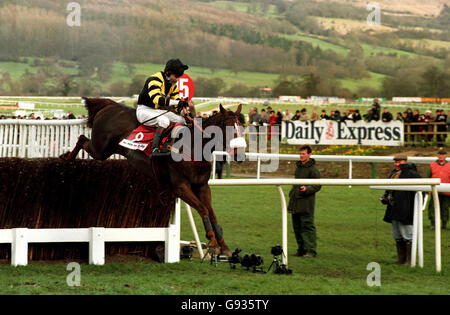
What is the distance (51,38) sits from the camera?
43.6 meters

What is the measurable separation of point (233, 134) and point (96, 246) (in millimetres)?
1899

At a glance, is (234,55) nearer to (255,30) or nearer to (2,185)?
(255,30)

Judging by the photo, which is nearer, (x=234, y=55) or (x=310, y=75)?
(x=310, y=75)

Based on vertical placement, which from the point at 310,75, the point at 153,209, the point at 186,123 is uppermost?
the point at 310,75

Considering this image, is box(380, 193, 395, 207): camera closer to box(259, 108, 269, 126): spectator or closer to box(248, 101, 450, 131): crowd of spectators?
box(248, 101, 450, 131): crowd of spectators

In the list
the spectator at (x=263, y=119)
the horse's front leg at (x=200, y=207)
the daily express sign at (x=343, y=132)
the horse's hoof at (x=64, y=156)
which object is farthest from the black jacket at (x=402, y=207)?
the spectator at (x=263, y=119)

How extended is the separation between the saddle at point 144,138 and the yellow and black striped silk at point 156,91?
0.27 meters

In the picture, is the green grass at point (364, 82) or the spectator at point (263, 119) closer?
the spectator at point (263, 119)

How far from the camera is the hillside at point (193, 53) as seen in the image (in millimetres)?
39031

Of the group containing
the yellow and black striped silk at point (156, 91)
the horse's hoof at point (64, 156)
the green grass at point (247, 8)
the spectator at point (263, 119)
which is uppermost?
the green grass at point (247, 8)

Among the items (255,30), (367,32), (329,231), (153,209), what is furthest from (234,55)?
(153,209)

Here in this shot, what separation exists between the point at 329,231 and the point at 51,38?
121 feet

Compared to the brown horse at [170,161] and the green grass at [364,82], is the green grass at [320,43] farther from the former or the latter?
the brown horse at [170,161]

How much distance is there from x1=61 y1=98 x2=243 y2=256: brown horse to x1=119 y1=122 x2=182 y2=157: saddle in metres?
0.08
